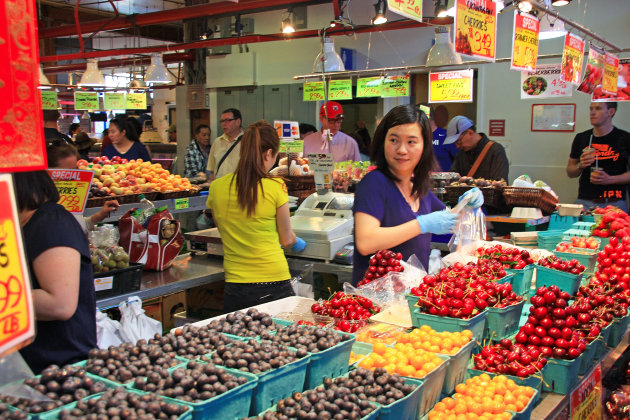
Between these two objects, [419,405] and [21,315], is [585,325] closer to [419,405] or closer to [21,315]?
[419,405]

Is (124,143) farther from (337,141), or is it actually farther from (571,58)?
(571,58)

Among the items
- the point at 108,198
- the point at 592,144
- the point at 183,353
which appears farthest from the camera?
the point at 592,144

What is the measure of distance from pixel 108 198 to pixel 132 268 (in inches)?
52.3

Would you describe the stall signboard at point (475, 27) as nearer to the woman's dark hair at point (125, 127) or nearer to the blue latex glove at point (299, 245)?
the blue latex glove at point (299, 245)

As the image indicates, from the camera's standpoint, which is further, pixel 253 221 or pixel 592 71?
pixel 592 71

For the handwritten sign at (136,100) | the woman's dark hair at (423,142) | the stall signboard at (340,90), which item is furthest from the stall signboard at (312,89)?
the handwritten sign at (136,100)

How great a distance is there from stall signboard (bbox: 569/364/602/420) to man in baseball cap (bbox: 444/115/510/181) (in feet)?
14.5

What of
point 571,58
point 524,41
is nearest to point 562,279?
point 524,41

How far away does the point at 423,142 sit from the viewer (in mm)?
3369

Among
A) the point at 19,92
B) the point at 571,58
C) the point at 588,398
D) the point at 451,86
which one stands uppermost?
the point at 571,58

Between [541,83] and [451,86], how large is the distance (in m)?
0.97

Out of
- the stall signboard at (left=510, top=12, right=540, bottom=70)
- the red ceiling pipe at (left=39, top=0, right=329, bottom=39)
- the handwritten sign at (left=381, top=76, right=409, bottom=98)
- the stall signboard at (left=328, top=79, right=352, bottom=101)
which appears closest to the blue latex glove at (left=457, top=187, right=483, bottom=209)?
the stall signboard at (left=510, top=12, right=540, bottom=70)

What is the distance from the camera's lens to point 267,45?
11.3 meters

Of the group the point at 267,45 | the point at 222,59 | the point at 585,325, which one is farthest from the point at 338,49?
the point at 585,325
